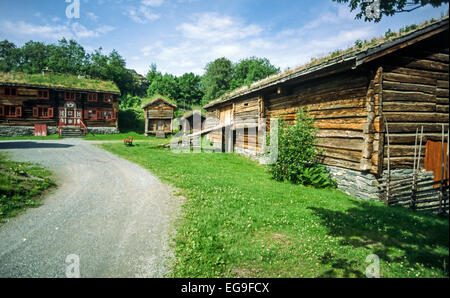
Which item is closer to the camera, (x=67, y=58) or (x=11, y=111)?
(x=11, y=111)

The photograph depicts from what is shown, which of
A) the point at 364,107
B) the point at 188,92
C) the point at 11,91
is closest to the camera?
the point at 364,107

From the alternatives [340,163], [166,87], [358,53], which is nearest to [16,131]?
[340,163]

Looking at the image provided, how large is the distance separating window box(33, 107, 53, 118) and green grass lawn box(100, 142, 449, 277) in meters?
31.6

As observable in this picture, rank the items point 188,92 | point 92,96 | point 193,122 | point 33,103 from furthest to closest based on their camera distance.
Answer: point 188,92 → point 193,122 → point 92,96 → point 33,103

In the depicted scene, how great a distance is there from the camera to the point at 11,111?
1109 inches

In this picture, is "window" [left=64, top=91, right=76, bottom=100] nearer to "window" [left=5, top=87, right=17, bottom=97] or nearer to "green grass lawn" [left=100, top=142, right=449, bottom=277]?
"window" [left=5, top=87, right=17, bottom=97]

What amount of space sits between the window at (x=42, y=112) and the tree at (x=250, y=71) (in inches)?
1810

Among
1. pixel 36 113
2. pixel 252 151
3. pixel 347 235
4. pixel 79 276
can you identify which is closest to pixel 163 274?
pixel 79 276

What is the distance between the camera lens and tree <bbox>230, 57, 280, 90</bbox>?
67.1 meters

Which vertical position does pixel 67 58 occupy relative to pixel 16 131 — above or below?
above

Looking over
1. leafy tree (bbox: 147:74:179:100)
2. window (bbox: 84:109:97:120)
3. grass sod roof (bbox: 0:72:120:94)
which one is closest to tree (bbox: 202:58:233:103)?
leafy tree (bbox: 147:74:179:100)

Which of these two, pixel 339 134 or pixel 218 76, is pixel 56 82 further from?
pixel 218 76

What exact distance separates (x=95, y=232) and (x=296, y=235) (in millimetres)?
4647

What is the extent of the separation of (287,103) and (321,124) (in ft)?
9.12
